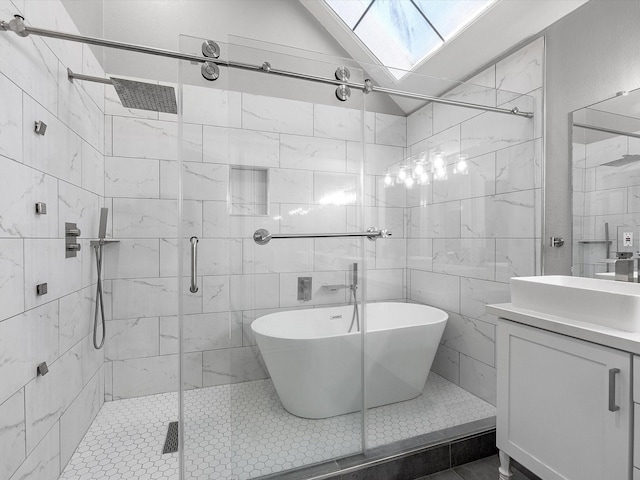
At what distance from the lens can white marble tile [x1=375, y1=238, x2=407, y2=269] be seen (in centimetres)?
191

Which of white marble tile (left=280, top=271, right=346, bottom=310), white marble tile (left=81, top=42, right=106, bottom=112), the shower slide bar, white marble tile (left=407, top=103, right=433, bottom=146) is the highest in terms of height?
white marble tile (left=81, top=42, right=106, bottom=112)

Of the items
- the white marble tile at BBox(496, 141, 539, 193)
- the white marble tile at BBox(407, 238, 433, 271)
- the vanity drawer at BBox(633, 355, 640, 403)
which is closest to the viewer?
the vanity drawer at BBox(633, 355, 640, 403)

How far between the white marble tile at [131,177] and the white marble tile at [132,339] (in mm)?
1005

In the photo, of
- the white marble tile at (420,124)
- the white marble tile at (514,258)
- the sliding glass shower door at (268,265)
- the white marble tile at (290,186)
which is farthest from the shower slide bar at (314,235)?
the white marble tile at (514,258)

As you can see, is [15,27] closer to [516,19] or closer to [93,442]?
[93,442]

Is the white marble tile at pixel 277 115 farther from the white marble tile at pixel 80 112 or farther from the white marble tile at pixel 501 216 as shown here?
the white marble tile at pixel 501 216

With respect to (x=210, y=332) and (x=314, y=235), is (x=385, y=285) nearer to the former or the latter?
(x=314, y=235)

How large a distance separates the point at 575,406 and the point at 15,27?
2665 millimetres

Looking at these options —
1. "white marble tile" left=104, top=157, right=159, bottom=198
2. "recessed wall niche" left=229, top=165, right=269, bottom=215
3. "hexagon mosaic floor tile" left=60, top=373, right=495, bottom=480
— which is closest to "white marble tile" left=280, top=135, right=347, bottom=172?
"recessed wall niche" left=229, top=165, right=269, bottom=215

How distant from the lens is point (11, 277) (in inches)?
54.8

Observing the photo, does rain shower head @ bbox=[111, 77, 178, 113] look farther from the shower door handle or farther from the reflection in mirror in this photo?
the reflection in mirror

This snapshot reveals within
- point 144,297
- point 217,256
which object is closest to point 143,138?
point 144,297

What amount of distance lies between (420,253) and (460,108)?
1008 mm

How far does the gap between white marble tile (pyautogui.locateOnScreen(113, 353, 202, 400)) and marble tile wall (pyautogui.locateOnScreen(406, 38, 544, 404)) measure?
2.05 meters
